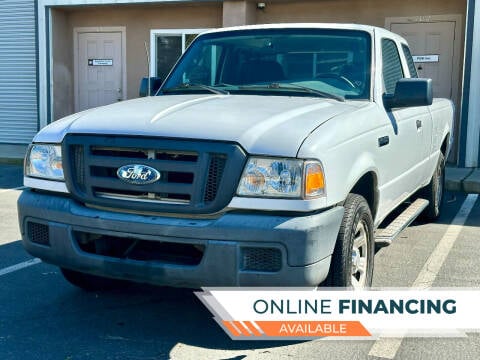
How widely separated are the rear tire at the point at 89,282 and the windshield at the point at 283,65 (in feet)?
5.01

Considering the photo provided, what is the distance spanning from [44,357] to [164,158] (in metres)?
1.33

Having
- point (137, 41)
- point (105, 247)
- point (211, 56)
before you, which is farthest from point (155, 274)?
point (137, 41)

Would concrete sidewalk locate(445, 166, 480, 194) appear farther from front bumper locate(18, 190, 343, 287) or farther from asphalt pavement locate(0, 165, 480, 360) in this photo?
front bumper locate(18, 190, 343, 287)

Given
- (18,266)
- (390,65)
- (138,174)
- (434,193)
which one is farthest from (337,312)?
(434,193)

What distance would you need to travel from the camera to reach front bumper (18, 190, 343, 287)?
3148 millimetres

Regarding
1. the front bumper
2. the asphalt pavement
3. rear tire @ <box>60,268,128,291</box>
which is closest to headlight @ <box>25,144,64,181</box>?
the front bumper

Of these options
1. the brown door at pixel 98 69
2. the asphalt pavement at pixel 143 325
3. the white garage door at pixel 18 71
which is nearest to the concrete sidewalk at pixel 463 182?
the asphalt pavement at pixel 143 325

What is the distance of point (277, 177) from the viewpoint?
10.6 ft

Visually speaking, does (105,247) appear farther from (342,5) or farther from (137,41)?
(137,41)

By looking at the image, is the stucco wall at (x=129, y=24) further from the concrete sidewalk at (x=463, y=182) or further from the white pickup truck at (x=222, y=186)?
the white pickup truck at (x=222, y=186)

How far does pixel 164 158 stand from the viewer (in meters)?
3.40

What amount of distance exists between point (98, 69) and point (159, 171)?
11.2m

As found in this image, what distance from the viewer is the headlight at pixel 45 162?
3701mm

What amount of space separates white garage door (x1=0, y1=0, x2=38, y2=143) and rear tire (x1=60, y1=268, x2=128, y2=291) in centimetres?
1051
